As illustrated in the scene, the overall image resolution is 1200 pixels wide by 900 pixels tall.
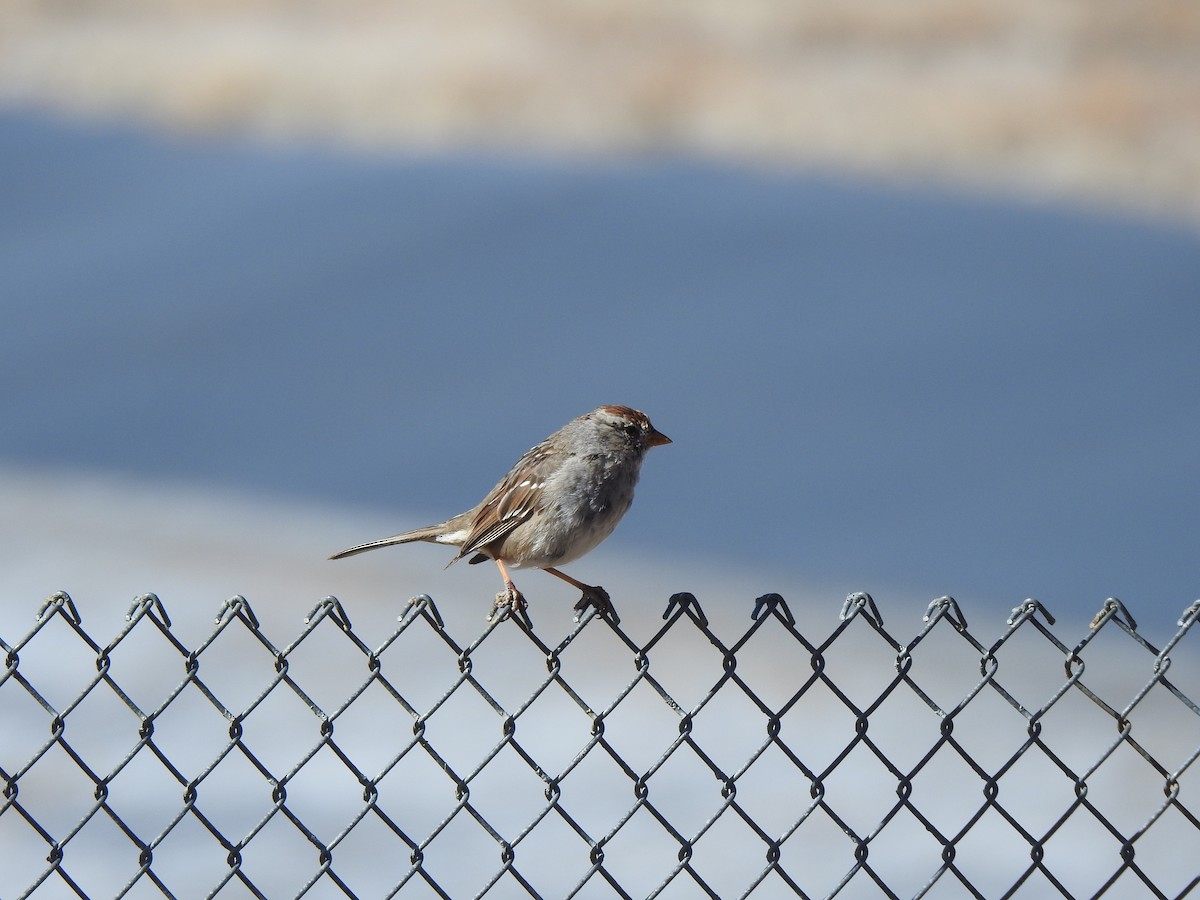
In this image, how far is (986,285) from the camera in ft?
43.8

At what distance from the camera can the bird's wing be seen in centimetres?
517

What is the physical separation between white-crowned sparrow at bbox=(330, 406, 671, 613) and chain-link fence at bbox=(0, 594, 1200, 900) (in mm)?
935

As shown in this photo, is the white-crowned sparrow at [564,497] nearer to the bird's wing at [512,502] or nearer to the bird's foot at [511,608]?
the bird's wing at [512,502]

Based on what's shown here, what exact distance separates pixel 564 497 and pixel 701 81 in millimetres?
13463

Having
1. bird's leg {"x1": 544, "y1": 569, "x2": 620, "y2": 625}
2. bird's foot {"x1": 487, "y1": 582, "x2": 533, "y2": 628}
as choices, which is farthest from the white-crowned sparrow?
bird's leg {"x1": 544, "y1": 569, "x2": 620, "y2": 625}

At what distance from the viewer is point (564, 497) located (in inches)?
201

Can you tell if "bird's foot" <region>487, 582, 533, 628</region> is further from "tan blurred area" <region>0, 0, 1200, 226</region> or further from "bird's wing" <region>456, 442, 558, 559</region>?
"tan blurred area" <region>0, 0, 1200, 226</region>

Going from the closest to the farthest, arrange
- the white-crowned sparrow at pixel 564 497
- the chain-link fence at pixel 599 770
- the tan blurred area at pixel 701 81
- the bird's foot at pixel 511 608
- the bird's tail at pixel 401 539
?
the bird's foot at pixel 511 608 → the bird's tail at pixel 401 539 → the white-crowned sparrow at pixel 564 497 → the chain-link fence at pixel 599 770 → the tan blurred area at pixel 701 81

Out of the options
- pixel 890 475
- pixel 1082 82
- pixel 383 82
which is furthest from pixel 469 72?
pixel 890 475

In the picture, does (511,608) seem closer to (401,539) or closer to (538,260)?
(401,539)

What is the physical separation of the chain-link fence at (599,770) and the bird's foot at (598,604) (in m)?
1.42

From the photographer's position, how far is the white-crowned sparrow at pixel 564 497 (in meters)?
5.11

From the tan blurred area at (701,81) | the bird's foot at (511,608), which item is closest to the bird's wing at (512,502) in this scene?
the bird's foot at (511,608)

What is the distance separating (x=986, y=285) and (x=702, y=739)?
6924mm
